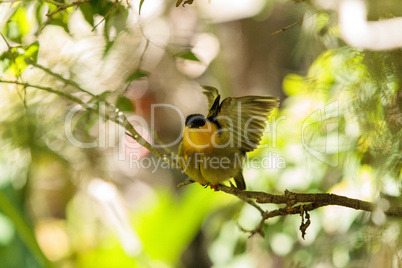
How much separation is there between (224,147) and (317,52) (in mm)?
497

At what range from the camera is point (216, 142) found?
51.6 inches

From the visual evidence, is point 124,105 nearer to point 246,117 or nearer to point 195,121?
point 195,121

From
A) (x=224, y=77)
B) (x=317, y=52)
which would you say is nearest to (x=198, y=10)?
(x=224, y=77)

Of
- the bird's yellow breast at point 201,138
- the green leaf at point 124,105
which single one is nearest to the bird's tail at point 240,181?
the bird's yellow breast at point 201,138

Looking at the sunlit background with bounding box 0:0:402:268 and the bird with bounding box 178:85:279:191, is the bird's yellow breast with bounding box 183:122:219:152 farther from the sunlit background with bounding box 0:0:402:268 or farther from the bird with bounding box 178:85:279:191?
the sunlit background with bounding box 0:0:402:268

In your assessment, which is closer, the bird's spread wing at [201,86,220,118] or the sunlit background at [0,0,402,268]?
the sunlit background at [0,0,402,268]

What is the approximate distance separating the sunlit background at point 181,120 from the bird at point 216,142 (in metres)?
0.18

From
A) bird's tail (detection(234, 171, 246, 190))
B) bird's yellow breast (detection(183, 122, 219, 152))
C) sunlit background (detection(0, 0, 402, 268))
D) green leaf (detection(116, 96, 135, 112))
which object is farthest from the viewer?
bird's tail (detection(234, 171, 246, 190))

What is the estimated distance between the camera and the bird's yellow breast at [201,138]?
129 cm

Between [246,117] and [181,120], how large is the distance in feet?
5.02

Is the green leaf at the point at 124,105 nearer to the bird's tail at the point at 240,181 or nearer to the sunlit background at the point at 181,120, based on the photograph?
the sunlit background at the point at 181,120

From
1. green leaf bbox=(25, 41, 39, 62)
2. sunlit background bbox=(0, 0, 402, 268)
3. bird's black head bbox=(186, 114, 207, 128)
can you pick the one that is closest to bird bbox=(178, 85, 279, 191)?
bird's black head bbox=(186, 114, 207, 128)

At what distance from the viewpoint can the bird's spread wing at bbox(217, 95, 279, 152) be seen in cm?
118

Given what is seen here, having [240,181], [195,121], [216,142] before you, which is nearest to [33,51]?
[195,121]
